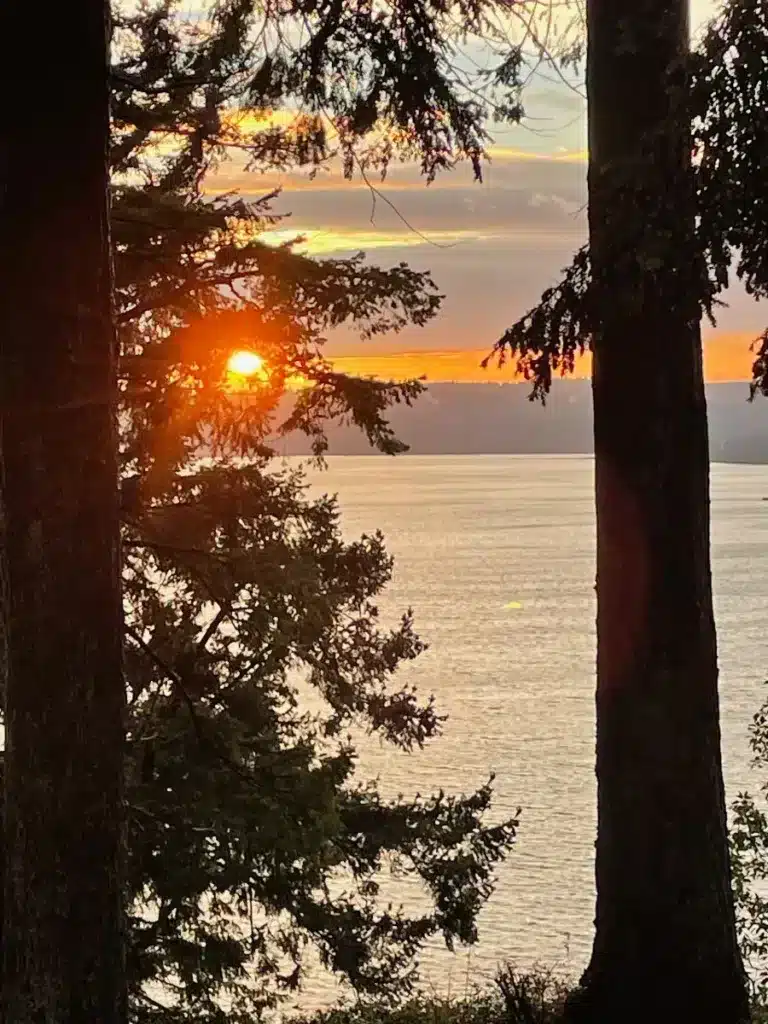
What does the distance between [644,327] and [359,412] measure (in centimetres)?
532

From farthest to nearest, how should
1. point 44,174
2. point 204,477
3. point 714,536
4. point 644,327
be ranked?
point 714,536, point 204,477, point 644,327, point 44,174

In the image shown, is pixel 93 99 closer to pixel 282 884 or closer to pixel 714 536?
pixel 282 884

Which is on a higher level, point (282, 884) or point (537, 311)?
point (537, 311)

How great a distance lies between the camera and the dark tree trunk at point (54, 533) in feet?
10.4

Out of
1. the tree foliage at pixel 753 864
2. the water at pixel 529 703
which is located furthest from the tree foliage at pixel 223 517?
the tree foliage at pixel 753 864

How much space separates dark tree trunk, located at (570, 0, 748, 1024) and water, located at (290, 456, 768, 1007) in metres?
3.10

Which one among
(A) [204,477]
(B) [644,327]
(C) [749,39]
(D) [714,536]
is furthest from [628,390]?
(D) [714,536]

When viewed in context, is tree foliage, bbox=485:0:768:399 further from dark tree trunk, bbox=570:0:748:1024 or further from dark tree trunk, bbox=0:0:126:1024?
dark tree trunk, bbox=0:0:126:1024

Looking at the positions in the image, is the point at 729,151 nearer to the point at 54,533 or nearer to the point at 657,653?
the point at 657,653

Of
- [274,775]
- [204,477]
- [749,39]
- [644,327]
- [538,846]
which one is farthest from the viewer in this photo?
[538,846]

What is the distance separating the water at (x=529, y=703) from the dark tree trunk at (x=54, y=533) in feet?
15.1

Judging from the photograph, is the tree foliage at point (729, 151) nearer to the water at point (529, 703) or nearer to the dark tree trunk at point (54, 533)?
the dark tree trunk at point (54, 533)

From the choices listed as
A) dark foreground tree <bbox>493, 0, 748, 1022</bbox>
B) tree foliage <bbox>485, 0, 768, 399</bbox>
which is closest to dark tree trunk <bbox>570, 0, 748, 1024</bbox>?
dark foreground tree <bbox>493, 0, 748, 1022</bbox>

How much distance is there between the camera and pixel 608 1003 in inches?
183
